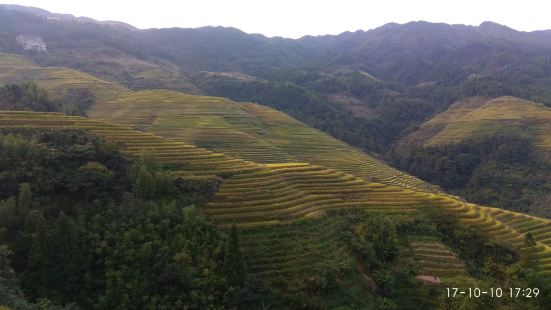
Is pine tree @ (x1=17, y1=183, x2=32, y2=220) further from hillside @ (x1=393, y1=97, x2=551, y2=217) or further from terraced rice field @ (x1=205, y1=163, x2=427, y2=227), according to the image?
hillside @ (x1=393, y1=97, x2=551, y2=217)

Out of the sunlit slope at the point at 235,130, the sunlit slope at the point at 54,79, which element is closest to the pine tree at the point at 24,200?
the sunlit slope at the point at 235,130

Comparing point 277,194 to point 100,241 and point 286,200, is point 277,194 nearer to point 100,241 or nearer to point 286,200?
point 286,200

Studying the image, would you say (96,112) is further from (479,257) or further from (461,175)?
(461,175)

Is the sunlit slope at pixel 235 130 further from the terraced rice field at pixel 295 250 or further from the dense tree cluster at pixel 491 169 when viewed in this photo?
the terraced rice field at pixel 295 250

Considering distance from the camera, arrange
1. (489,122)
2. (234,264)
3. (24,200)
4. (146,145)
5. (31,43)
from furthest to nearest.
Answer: (31,43) < (489,122) < (146,145) < (24,200) < (234,264)

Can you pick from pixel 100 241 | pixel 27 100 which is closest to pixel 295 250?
pixel 100 241
